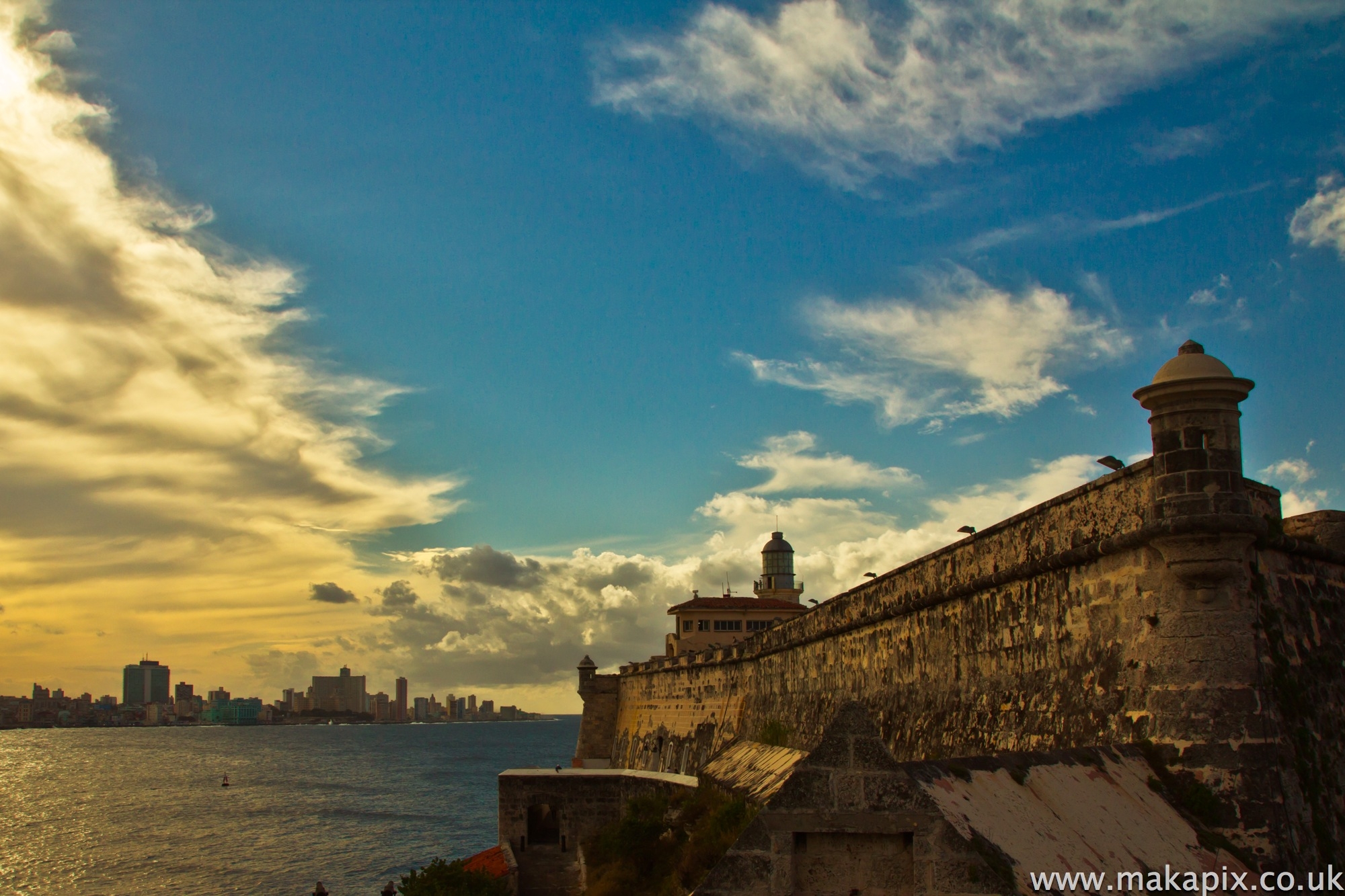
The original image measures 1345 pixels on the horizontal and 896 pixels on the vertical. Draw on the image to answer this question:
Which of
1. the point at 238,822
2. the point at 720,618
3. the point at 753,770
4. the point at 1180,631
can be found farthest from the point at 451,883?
the point at 238,822

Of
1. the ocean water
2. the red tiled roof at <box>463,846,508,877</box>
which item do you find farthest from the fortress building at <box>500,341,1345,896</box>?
the ocean water

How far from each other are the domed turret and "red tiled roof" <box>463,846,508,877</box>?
3440 cm

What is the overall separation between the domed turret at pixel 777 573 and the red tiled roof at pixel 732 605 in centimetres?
546

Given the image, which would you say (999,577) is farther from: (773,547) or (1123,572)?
(773,547)

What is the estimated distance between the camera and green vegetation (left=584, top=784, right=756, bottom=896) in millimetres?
12641

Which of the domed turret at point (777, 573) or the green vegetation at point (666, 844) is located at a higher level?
the domed turret at point (777, 573)

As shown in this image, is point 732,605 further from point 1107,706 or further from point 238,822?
point 1107,706

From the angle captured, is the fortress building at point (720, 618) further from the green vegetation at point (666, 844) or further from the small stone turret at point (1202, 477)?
the small stone turret at point (1202, 477)

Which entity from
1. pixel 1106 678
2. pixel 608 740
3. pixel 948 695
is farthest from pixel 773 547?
pixel 1106 678

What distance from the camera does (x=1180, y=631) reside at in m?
9.21

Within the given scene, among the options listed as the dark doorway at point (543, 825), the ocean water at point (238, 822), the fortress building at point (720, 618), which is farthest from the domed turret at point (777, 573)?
the dark doorway at point (543, 825)

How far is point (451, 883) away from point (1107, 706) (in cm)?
1686

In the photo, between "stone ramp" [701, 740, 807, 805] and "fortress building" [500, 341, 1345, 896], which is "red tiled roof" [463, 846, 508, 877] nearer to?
"stone ramp" [701, 740, 807, 805]

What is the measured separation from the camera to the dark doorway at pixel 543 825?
29109 millimetres
